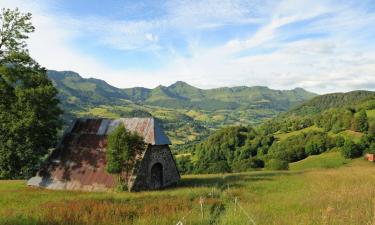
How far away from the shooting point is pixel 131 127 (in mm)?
33719

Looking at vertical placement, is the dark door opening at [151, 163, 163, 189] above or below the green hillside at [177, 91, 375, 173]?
above

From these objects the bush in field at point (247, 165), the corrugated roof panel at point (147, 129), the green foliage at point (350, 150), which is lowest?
the bush in field at point (247, 165)

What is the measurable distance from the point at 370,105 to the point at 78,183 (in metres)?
152

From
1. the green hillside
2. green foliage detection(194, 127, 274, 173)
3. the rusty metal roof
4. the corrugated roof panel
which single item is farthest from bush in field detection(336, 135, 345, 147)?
the corrugated roof panel

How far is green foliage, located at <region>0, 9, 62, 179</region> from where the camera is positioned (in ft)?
96.0

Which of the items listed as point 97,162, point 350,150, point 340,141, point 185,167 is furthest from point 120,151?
point 340,141

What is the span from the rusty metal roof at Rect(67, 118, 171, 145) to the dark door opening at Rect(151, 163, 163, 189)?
8.01 ft

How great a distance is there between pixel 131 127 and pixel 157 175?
5495 millimetres

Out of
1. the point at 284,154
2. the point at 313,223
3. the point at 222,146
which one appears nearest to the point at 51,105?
the point at 313,223

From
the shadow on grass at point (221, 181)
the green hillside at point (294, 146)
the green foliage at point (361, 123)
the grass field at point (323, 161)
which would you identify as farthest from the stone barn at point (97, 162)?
the green foliage at point (361, 123)

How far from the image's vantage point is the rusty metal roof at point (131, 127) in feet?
106

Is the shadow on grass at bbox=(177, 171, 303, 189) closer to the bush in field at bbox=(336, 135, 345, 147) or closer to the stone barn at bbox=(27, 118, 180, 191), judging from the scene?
the stone barn at bbox=(27, 118, 180, 191)

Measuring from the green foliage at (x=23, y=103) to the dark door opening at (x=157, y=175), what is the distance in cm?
1007

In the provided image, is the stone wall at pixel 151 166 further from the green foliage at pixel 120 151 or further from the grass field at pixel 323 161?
the grass field at pixel 323 161
